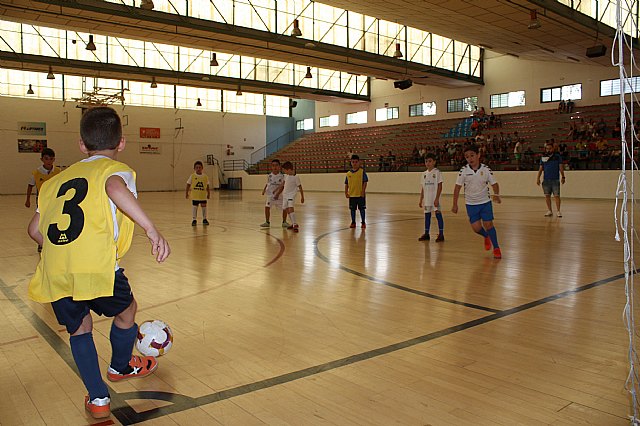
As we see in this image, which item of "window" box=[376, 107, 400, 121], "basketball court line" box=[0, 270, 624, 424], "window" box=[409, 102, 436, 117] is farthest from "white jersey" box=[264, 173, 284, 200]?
"window" box=[376, 107, 400, 121]

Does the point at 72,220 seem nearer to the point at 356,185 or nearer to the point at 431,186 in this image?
the point at 431,186

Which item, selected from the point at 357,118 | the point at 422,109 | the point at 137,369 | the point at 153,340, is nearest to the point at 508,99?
the point at 422,109

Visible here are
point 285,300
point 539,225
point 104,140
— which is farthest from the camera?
point 539,225

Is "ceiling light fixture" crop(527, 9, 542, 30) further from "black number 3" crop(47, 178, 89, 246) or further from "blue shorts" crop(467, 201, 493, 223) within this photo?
"black number 3" crop(47, 178, 89, 246)

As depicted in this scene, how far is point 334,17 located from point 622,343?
1002 inches

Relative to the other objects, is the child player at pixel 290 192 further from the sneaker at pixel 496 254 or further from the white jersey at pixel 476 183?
the sneaker at pixel 496 254

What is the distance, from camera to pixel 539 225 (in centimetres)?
1184

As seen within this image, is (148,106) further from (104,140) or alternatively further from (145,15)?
(104,140)

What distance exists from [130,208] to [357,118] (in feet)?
126

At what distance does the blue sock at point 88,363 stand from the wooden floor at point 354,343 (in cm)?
15

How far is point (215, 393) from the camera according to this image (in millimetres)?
2979

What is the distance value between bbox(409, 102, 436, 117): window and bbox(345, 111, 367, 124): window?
424 centimetres

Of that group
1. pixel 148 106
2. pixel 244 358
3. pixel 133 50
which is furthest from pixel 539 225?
pixel 148 106

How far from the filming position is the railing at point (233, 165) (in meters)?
40.8
